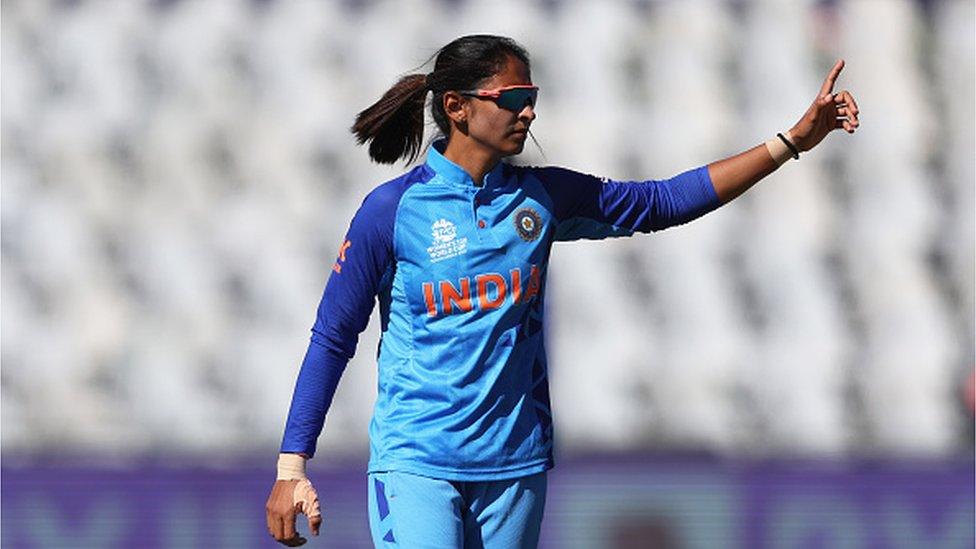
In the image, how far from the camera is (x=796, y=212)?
772cm

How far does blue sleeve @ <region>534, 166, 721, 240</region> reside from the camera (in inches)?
175

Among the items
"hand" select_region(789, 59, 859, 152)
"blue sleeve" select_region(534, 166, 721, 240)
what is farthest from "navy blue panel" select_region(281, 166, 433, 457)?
"hand" select_region(789, 59, 859, 152)

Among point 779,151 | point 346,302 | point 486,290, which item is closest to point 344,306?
point 346,302

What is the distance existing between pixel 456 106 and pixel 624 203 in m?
0.43

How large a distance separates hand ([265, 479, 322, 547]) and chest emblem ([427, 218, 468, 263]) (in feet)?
1.72

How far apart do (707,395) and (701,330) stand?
0.77 feet

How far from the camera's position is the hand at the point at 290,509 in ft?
13.8

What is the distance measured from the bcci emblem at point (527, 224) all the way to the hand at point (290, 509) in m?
0.66

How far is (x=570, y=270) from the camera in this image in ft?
25.4

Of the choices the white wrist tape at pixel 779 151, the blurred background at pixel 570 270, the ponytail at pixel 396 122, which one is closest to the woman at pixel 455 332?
the ponytail at pixel 396 122

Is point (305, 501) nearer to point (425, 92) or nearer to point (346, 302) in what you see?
point (346, 302)

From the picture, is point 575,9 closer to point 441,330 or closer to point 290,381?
point 290,381

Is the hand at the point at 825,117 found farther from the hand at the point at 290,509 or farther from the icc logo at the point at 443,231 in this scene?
the hand at the point at 290,509

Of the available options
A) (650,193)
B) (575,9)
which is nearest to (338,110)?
(575,9)
